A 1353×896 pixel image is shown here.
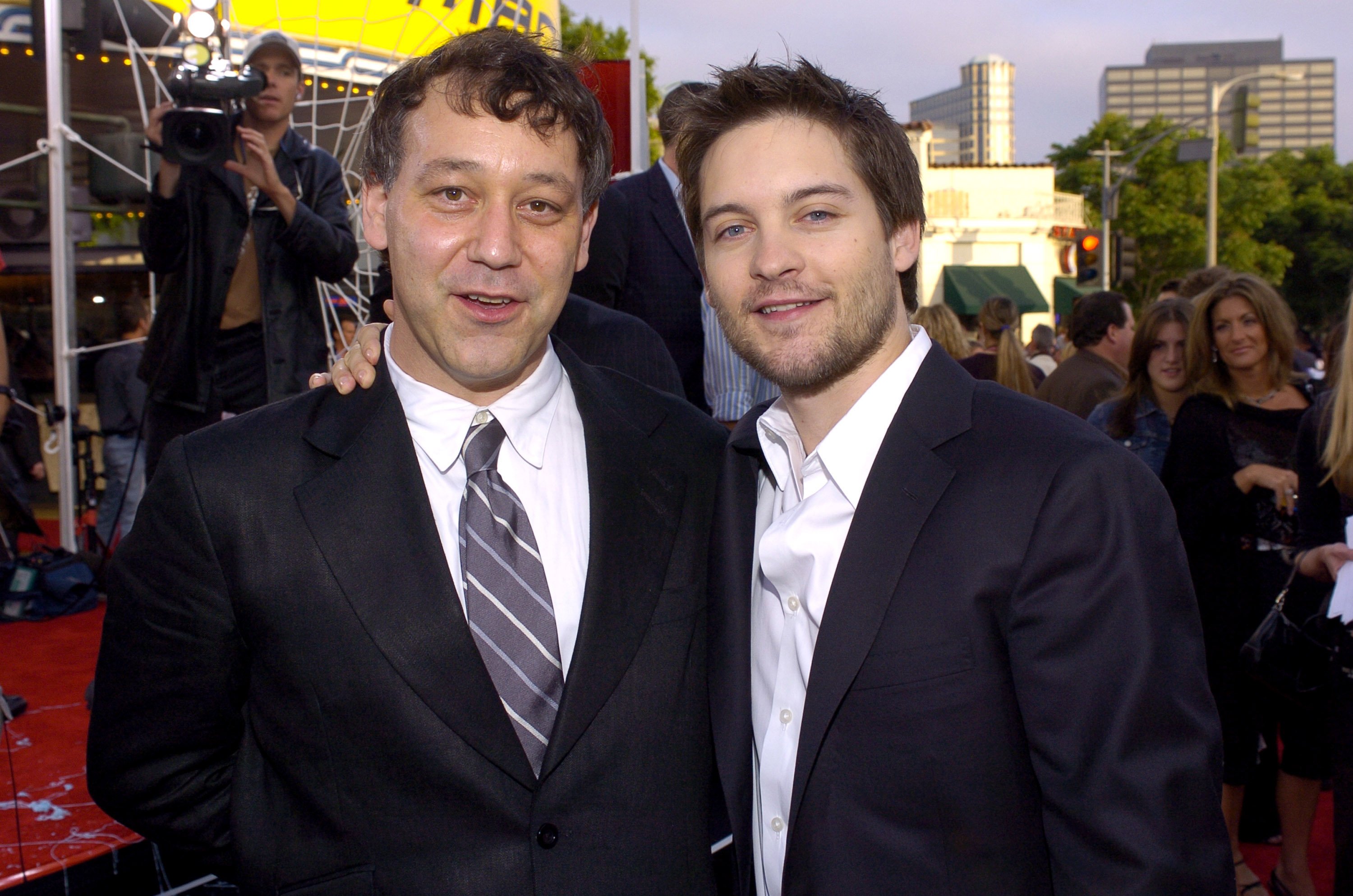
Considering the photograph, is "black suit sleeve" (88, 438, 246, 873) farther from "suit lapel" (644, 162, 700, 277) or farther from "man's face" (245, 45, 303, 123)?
"man's face" (245, 45, 303, 123)

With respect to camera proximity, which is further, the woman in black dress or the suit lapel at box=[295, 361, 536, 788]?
the woman in black dress

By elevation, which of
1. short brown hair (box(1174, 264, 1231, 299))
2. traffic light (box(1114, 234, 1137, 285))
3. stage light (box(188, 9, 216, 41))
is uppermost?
traffic light (box(1114, 234, 1137, 285))

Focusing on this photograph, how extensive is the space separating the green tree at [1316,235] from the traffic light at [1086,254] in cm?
3145

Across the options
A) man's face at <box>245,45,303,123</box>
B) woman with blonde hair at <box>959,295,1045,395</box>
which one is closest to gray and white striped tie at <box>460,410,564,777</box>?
man's face at <box>245,45,303,123</box>

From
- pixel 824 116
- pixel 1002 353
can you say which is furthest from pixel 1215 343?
pixel 824 116

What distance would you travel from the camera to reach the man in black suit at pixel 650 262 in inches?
135

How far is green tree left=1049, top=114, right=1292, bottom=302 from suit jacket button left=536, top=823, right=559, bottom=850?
3588 centimetres

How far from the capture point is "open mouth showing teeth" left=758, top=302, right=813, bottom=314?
181 centimetres

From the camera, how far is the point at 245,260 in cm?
357

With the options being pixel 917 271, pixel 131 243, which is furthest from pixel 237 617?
pixel 131 243

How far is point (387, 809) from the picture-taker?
62.1 inches

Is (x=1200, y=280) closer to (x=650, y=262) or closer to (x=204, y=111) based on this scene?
(x=650, y=262)

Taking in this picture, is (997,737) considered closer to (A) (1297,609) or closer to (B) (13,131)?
(A) (1297,609)

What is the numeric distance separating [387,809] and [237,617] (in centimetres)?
38
